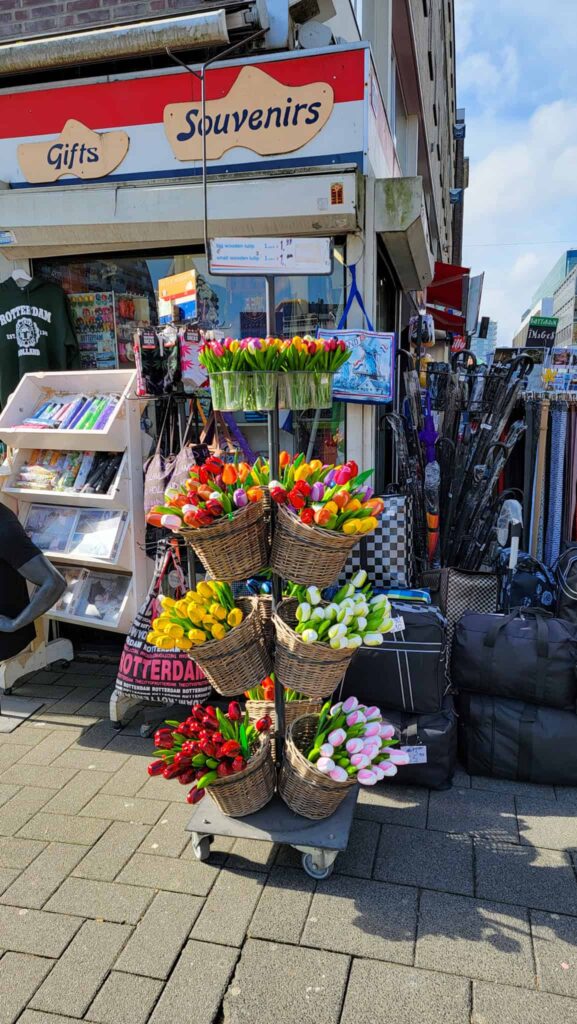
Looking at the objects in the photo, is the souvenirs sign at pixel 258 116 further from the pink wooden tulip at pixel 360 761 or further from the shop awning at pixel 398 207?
the pink wooden tulip at pixel 360 761

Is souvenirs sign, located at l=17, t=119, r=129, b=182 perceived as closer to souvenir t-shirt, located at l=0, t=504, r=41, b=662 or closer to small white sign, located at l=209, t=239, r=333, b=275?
small white sign, located at l=209, t=239, r=333, b=275

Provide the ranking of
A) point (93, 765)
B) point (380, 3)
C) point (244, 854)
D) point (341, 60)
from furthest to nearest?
point (380, 3)
point (341, 60)
point (93, 765)
point (244, 854)

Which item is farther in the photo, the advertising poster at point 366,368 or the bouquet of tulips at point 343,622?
the advertising poster at point 366,368

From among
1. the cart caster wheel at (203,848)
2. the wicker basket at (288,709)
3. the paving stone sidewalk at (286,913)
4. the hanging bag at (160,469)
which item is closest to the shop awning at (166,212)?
the hanging bag at (160,469)

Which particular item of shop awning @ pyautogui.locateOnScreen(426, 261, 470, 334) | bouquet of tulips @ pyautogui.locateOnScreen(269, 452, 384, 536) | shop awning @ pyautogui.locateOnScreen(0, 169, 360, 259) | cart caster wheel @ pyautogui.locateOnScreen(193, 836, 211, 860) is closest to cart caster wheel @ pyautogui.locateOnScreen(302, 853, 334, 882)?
cart caster wheel @ pyautogui.locateOnScreen(193, 836, 211, 860)

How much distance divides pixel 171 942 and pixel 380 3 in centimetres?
693

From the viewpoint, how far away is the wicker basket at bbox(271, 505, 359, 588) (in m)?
2.38

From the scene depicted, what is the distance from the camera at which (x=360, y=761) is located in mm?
2561

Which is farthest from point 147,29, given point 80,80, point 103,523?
point 103,523

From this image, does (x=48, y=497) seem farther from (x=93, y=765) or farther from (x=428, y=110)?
(x=428, y=110)

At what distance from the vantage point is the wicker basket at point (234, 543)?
242 cm

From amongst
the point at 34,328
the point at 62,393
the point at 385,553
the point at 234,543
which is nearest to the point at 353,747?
the point at 234,543

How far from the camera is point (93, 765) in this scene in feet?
11.6

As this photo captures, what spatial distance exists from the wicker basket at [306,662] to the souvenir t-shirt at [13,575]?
161 centimetres
